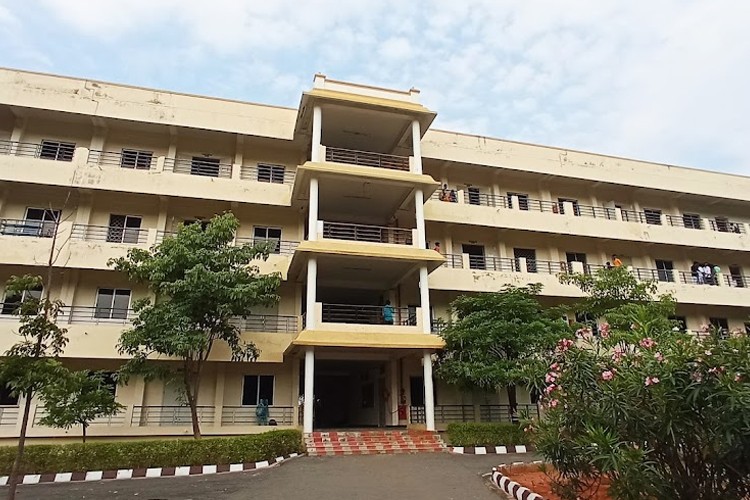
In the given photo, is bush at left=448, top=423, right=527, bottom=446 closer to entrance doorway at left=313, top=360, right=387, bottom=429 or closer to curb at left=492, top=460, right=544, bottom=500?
curb at left=492, top=460, right=544, bottom=500

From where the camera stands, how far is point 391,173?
15891 millimetres

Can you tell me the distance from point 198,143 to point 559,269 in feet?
46.6

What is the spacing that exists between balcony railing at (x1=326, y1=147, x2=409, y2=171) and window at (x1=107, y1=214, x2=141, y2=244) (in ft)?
21.9

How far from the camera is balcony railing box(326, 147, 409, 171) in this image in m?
17.3

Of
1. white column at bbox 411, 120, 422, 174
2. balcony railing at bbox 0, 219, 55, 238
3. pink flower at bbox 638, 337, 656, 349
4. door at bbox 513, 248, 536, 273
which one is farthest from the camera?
door at bbox 513, 248, 536, 273

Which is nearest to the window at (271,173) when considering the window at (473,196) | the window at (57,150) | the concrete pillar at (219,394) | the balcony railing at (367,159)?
the balcony railing at (367,159)

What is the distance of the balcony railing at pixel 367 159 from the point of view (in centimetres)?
1733

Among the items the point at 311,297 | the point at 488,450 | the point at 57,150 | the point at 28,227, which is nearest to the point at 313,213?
the point at 311,297

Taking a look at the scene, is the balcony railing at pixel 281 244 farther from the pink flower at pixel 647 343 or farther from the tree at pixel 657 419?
the pink flower at pixel 647 343

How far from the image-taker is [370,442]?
13109mm

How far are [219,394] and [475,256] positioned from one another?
1009cm

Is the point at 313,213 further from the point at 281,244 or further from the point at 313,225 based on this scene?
the point at 281,244

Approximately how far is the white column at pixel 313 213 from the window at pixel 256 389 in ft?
16.0

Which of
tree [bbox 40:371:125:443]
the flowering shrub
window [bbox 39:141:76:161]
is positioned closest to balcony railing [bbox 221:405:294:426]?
tree [bbox 40:371:125:443]
